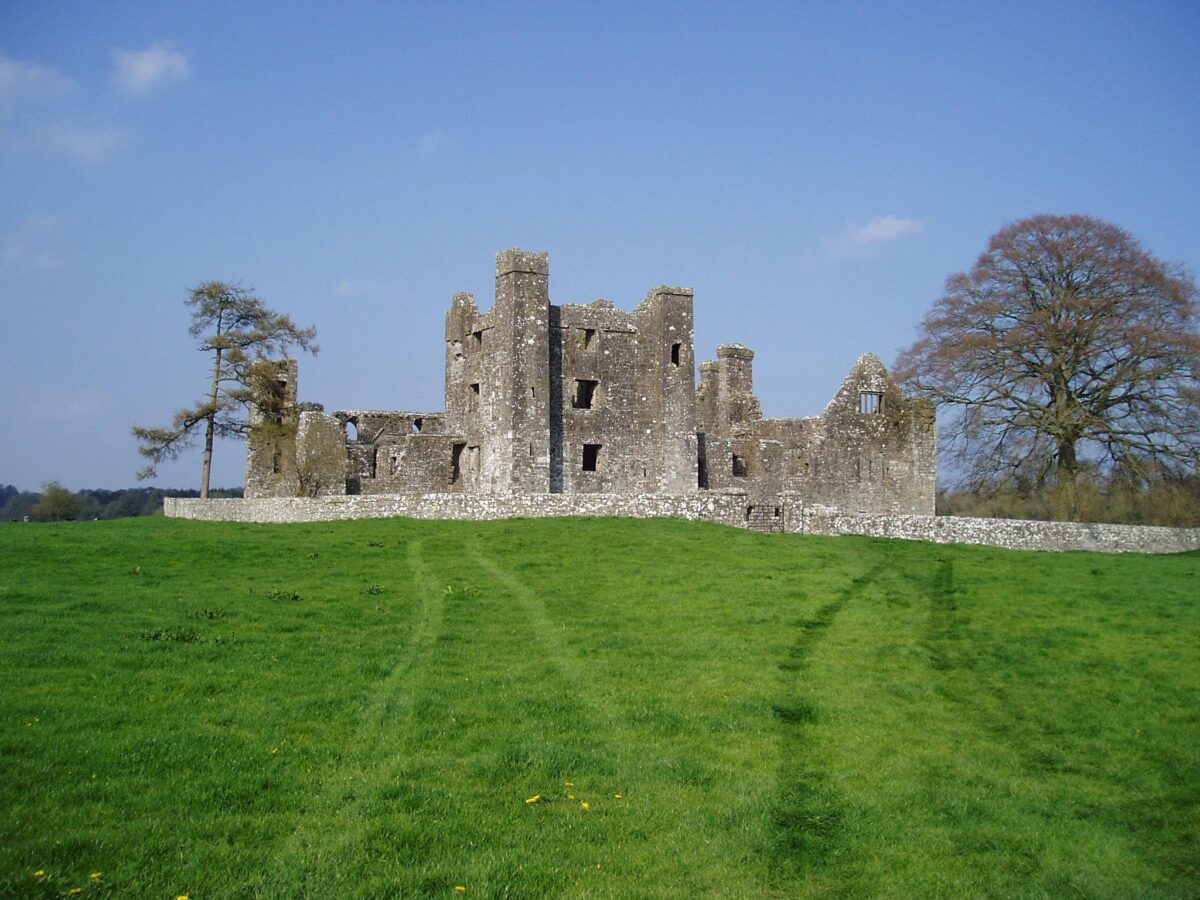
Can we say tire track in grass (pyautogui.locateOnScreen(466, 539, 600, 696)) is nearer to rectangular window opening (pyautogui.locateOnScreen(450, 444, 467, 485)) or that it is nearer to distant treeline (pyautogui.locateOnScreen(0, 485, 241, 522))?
rectangular window opening (pyautogui.locateOnScreen(450, 444, 467, 485))

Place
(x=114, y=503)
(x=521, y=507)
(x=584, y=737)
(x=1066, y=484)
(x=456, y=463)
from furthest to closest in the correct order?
1. (x=114, y=503)
2. (x=456, y=463)
3. (x=1066, y=484)
4. (x=521, y=507)
5. (x=584, y=737)

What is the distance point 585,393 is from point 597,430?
1.66 m

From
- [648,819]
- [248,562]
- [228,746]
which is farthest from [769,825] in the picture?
[248,562]

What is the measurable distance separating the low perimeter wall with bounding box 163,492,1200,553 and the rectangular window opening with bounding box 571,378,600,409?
8380 millimetres

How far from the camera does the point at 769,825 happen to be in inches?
385

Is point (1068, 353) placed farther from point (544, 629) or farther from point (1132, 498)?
point (544, 629)

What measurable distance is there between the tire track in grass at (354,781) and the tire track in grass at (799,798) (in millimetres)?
3775

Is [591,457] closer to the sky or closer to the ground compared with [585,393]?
closer to the ground

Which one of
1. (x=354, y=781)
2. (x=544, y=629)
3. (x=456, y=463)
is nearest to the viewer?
(x=354, y=781)

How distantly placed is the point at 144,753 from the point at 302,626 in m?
6.39

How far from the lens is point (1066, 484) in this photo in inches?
1480

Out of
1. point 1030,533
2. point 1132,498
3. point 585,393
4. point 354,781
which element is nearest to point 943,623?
point 354,781

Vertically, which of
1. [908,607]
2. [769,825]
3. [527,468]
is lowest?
[769,825]

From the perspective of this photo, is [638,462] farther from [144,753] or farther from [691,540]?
[144,753]
